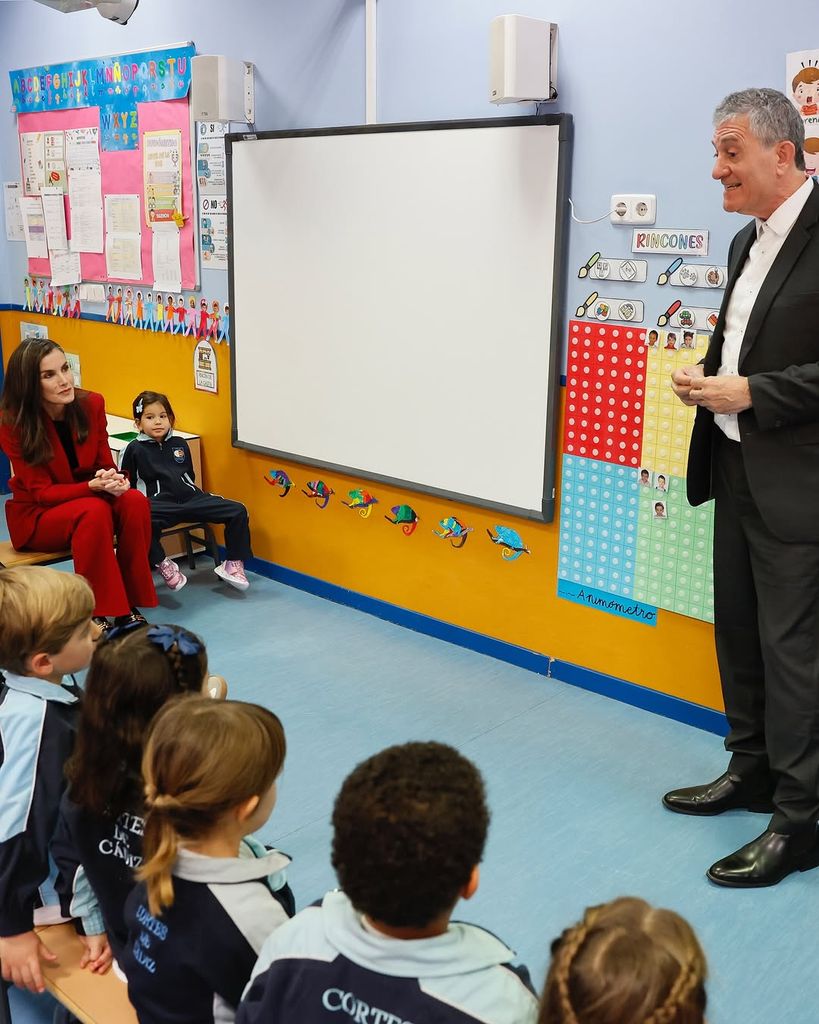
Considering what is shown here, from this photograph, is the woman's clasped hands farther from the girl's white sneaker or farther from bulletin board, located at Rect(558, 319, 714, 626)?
bulletin board, located at Rect(558, 319, 714, 626)

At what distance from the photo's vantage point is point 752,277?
7.88ft

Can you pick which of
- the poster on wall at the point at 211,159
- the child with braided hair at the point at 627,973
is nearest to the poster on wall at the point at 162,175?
the poster on wall at the point at 211,159

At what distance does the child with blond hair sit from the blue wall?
6.18 ft

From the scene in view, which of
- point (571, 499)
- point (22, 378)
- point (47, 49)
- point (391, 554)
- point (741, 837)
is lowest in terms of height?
point (741, 837)

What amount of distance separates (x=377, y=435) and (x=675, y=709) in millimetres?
1396

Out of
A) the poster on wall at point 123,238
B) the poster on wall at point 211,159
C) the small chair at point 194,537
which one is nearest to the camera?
the poster on wall at point 211,159

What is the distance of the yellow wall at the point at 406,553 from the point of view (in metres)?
3.23

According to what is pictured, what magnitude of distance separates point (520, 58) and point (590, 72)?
0.21 metres

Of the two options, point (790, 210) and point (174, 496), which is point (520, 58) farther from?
point (174, 496)

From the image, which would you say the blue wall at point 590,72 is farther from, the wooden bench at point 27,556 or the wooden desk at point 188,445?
the wooden bench at point 27,556

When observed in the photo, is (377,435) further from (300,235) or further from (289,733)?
(289,733)

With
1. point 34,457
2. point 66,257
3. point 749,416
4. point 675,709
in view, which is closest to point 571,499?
point 675,709

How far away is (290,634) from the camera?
3832 mm

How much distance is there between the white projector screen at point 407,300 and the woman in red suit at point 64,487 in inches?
28.9
